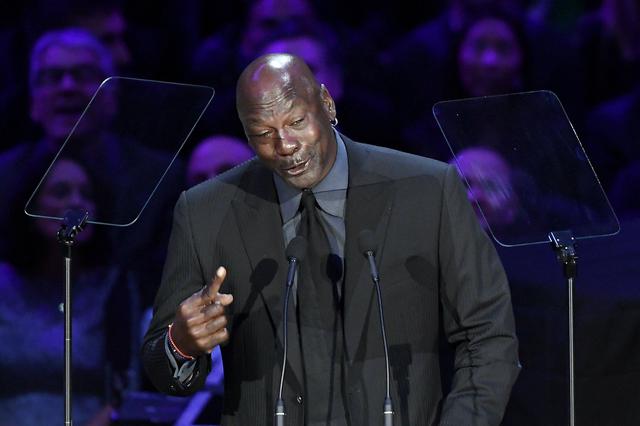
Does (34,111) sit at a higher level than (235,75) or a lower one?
lower

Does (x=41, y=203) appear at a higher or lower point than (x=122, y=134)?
lower

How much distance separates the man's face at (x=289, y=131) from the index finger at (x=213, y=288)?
17.0 inches

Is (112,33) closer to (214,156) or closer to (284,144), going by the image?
(214,156)

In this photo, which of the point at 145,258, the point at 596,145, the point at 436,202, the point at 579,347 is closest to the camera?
the point at 436,202

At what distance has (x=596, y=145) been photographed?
14.0ft

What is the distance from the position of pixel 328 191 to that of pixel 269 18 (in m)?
2.11

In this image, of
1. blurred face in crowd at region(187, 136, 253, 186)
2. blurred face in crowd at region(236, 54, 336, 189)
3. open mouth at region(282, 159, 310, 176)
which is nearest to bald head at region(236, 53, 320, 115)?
blurred face in crowd at region(236, 54, 336, 189)

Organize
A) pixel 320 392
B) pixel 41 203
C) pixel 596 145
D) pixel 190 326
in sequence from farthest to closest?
pixel 596 145 → pixel 41 203 → pixel 320 392 → pixel 190 326

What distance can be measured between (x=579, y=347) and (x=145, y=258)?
1571mm

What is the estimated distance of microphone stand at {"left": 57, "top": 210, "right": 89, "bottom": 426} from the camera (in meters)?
2.36

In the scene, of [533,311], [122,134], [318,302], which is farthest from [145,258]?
[318,302]

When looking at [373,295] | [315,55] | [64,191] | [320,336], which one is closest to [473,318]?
[373,295]

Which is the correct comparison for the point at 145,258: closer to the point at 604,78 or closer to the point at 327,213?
the point at 327,213

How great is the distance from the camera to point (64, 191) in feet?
9.62
